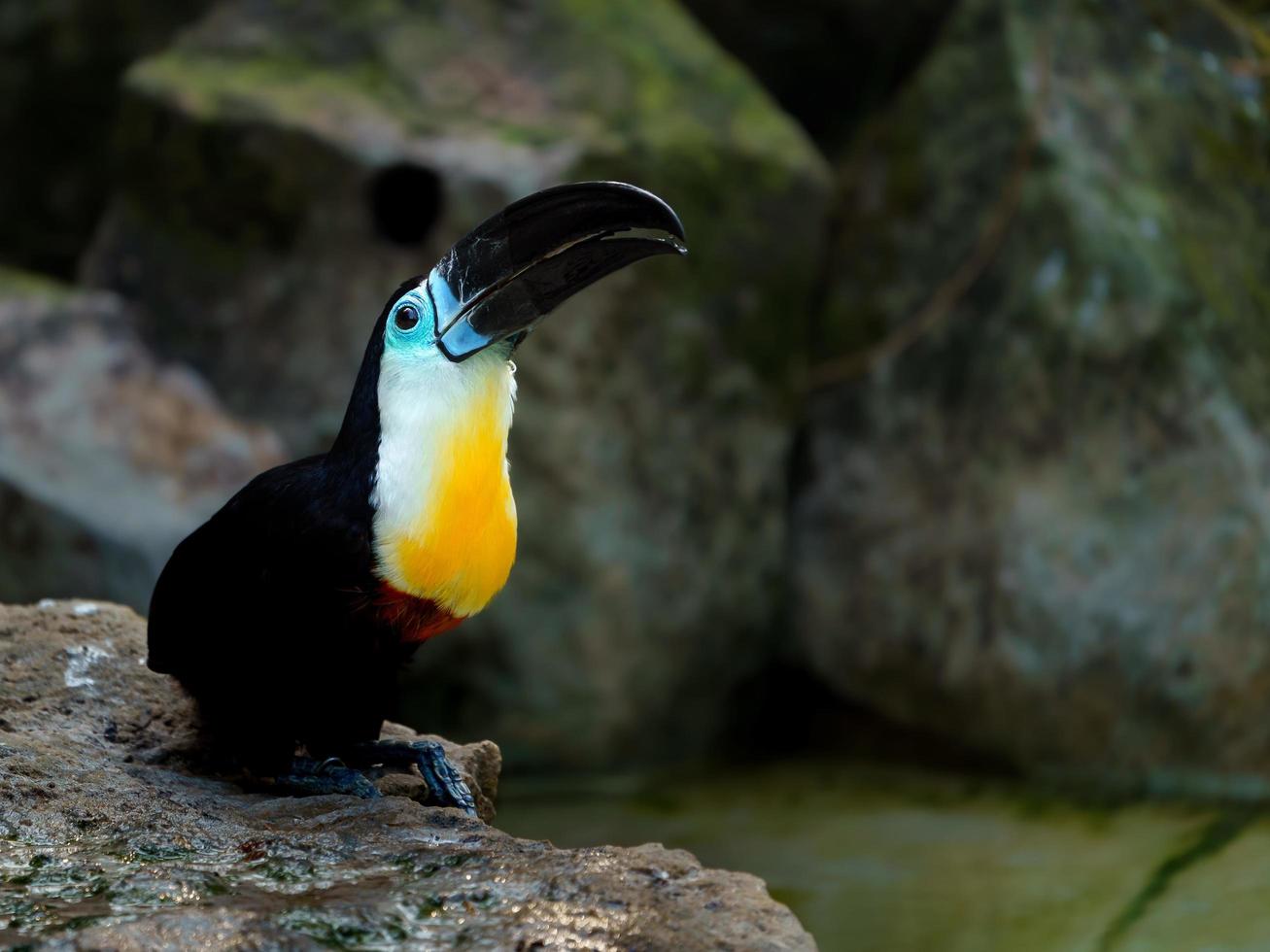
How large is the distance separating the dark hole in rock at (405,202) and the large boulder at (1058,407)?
1385 mm

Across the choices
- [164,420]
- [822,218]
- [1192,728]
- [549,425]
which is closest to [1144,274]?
[822,218]

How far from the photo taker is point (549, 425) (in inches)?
180

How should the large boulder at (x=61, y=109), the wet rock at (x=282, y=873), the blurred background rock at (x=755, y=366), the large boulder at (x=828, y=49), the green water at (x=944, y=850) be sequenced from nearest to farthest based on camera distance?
the wet rock at (x=282, y=873) < the green water at (x=944, y=850) < the blurred background rock at (x=755, y=366) < the large boulder at (x=828, y=49) < the large boulder at (x=61, y=109)

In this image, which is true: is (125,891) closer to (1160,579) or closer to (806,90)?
(1160,579)

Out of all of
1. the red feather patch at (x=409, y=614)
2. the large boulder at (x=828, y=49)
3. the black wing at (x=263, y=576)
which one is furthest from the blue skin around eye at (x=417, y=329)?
the large boulder at (x=828, y=49)

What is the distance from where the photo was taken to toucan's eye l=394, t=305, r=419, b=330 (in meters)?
2.30

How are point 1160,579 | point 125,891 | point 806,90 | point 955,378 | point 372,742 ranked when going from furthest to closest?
point 806,90 < point 955,378 < point 1160,579 < point 372,742 < point 125,891

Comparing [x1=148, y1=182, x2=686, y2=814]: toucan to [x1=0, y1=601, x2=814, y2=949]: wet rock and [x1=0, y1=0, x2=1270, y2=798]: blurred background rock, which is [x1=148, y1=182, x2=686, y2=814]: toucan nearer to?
[x1=0, y1=601, x2=814, y2=949]: wet rock

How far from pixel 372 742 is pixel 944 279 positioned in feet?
9.52

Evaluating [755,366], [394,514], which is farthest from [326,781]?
[755,366]

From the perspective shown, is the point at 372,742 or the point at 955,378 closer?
the point at 372,742

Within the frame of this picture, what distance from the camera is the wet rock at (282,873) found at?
5.98 ft

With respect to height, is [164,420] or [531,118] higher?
[531,118]

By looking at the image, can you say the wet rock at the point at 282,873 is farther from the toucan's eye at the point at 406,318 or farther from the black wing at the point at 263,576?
the toucan's eye at the point at 406,318
